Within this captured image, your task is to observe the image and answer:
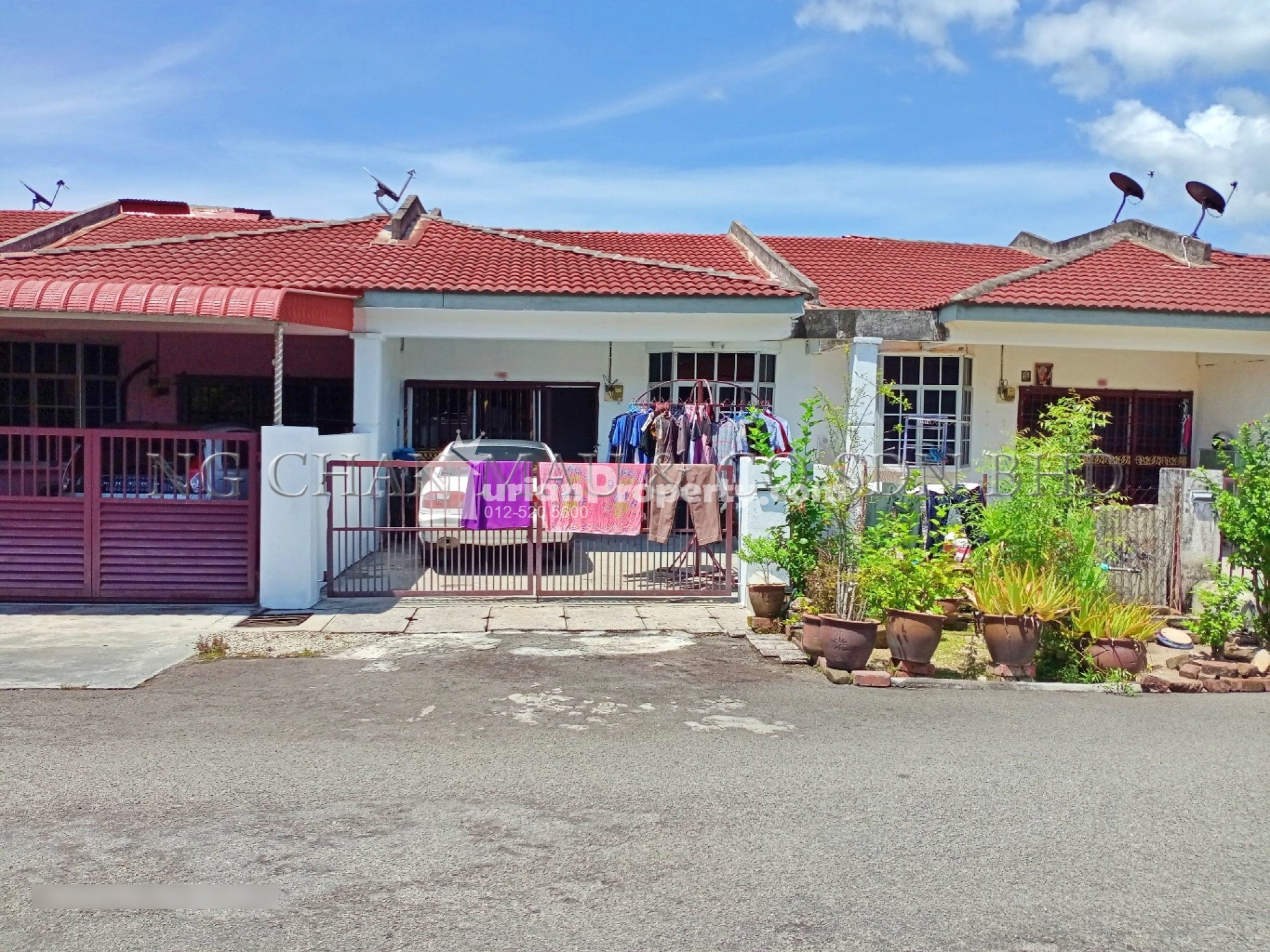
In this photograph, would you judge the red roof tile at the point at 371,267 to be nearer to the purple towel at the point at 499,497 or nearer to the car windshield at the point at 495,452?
the car windshield at the point at 495,452

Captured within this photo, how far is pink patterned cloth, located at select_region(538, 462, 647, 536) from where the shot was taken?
10969 millimetres

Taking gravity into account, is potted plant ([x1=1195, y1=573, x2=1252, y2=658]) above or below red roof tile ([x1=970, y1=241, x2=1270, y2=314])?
below

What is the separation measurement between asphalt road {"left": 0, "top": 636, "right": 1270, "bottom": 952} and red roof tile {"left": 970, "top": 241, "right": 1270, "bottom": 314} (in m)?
8.14

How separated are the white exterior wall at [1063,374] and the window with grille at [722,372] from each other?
10.7ft

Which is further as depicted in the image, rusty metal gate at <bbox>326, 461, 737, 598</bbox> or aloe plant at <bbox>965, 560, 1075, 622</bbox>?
rusty metal gate at <bbox>326, 461, 737, 598</bbox>

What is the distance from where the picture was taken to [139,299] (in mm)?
10492

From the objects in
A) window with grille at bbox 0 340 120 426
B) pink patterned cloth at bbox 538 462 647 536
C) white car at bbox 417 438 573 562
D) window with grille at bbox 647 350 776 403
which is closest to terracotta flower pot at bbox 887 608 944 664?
pink patterned cloth at bbox 538 462 647 536

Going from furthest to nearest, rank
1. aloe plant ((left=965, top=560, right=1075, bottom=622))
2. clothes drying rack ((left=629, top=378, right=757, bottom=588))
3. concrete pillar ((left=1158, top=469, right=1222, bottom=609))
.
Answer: clothes drying rack ((left=629, top=378, right=757, bottom=588)), concrete pillar ((left=1158, top=469, right=1222, bottom=609)), aloe plant ((left=965, top=560, right=1075, bottom=622))

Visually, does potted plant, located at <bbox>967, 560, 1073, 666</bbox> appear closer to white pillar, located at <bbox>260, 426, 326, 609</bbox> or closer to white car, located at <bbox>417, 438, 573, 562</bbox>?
white car, located at <bbox>417, 438, 573, 562</bbox>

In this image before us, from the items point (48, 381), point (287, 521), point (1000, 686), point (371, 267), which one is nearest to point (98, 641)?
point (287, 521)

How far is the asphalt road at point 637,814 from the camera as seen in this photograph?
4.02 m

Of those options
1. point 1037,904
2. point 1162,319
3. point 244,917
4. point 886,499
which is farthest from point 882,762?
point 1162,319

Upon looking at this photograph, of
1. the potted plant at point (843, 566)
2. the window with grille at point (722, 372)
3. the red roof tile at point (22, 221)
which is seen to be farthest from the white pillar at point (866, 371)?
the red roof tile at point (22, 221)

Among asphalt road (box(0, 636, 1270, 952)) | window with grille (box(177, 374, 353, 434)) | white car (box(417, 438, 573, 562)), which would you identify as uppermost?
window with grille (box(177, 374, 353, 434))
